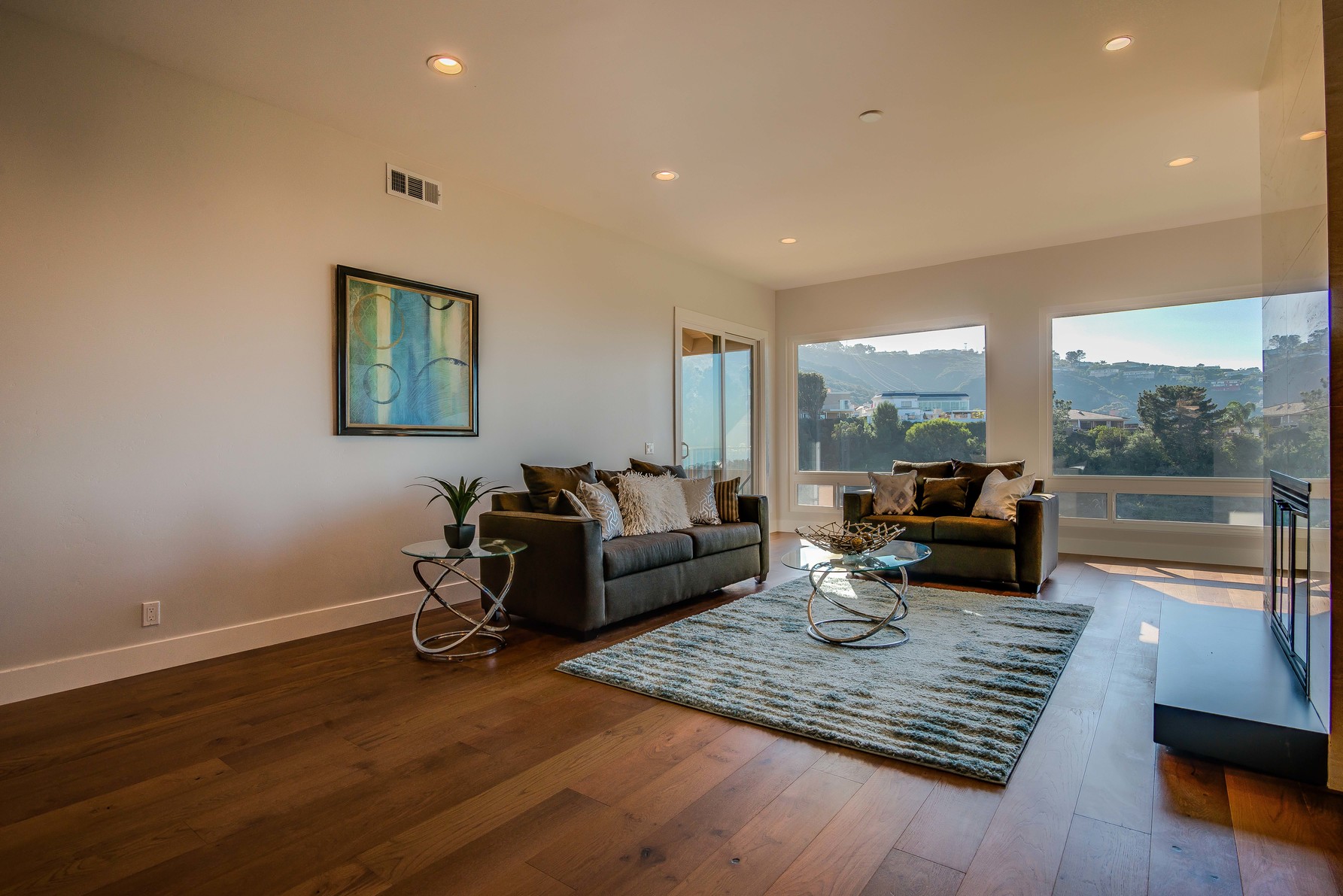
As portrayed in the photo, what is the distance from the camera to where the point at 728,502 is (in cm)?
474

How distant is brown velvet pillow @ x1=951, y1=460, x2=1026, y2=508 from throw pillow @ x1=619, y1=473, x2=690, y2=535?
2.25m

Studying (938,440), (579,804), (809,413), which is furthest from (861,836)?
(809,413)

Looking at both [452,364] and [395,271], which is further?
[452,364]

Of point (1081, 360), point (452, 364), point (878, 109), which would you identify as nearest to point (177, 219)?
point (452, 364)

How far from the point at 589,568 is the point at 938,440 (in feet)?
14.7

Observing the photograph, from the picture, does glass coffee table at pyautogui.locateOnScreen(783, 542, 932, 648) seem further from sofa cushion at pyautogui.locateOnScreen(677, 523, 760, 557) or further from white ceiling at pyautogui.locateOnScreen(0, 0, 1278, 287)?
white ceiling at pyautogui.locateOnScreen(0, 0, 1278, 287)

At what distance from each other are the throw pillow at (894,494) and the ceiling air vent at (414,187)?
3.72 m

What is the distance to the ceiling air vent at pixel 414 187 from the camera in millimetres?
3908

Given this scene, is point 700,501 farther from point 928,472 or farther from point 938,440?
point 938,440

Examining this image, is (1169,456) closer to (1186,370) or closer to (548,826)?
(1186,370)

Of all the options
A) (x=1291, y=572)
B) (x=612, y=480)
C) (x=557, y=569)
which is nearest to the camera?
(x=1291, y=572)

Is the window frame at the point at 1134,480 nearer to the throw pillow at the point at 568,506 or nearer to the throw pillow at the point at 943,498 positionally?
the throw pillow at the point at 943,498

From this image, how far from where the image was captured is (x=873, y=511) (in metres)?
5.28

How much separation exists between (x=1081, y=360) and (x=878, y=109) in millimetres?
3570
